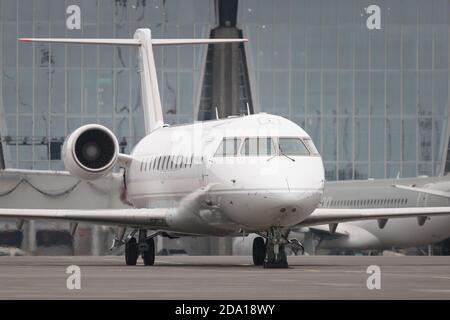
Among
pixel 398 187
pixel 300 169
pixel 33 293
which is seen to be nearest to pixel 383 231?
pixel 398 187

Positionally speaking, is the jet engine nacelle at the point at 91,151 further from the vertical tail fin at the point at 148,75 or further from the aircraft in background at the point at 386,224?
the aircraft in background at the point at 386,224

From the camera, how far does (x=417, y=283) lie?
22.0m

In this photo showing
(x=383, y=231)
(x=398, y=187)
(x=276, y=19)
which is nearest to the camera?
(x=398, y=187)

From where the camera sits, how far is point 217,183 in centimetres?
3155

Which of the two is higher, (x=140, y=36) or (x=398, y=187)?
(x=140, y=36)

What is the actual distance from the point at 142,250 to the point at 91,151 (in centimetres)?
299

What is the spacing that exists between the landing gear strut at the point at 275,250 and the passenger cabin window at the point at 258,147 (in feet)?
5.86

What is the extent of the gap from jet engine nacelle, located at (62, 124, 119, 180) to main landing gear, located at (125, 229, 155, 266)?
6.62 ft

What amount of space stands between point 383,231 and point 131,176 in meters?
23.9

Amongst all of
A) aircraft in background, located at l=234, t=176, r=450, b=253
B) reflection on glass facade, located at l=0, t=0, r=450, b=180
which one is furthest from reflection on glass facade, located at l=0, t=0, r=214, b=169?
aircraft in background, located at l=234, t=176, r=450, b=253

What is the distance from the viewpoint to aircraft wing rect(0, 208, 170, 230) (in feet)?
109

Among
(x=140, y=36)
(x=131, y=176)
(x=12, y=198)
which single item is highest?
(x=140, y=36)

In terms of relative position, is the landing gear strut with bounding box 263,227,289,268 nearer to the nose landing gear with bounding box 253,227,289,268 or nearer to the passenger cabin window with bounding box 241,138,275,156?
the nose landing gear with bounding box 253,227,289,268

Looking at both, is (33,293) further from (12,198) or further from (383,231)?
(12,198)
